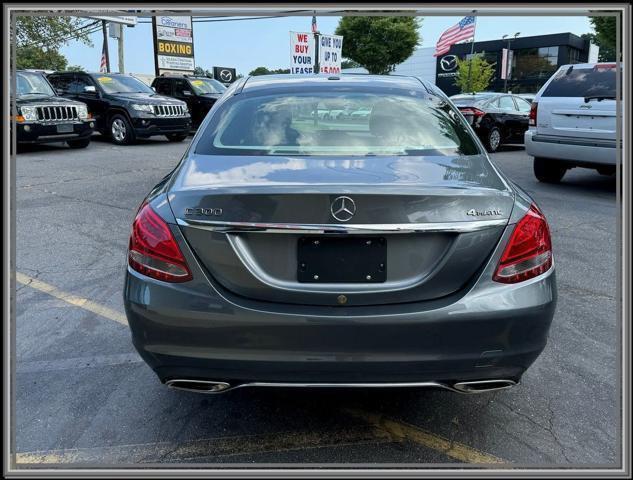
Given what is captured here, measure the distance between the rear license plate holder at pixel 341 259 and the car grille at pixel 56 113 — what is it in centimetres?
1200

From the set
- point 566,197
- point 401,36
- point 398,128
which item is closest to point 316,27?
point 566,197

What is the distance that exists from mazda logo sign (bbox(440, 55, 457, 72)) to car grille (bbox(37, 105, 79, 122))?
53778 millimetres

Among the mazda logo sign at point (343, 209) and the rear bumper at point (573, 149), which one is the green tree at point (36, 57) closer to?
the rear bumper at point (573, 149)

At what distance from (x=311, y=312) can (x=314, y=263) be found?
19cm

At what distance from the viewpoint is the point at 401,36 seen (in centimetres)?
5350

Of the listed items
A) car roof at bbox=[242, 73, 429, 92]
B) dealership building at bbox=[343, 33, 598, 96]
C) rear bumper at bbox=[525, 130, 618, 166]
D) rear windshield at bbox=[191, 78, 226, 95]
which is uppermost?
dealership building at bbox=[343, 33, 598, 96]

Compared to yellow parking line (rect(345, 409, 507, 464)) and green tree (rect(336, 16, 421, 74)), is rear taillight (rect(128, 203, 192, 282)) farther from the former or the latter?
green tree (rect(336, 16, 421, 74))

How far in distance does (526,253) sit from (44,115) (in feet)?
40.8

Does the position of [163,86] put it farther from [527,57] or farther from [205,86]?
[527,57]

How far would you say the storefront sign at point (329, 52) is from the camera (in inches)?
794

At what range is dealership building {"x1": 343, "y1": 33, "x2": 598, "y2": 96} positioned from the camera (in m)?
55.9

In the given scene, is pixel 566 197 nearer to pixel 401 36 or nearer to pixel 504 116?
pixel 504 116

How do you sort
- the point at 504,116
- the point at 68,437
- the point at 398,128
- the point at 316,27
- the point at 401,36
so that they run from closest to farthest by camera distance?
1. the point at 68,437
2. the point at 398,128
3. the point at 504,116
4. the point at 316,27
5. the point at 401,36

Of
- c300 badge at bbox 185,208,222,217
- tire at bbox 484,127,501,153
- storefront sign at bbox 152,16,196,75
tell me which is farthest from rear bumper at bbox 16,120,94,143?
storefront sign at bbox 152,16,196,75
